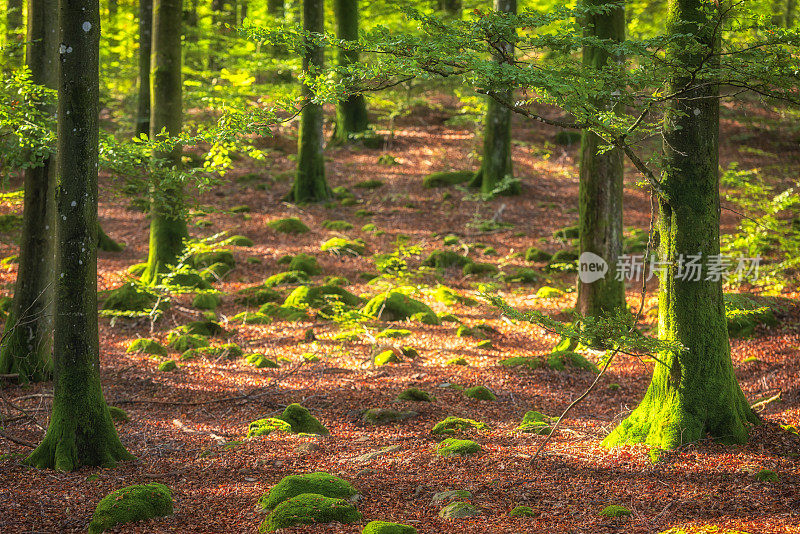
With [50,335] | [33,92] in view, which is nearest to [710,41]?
[33,92]

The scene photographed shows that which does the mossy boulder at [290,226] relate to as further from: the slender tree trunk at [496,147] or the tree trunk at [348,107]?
the tree trunk at [348,107]

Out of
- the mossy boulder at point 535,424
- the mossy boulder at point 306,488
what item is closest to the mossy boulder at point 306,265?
the mossy boulder at point 535,424

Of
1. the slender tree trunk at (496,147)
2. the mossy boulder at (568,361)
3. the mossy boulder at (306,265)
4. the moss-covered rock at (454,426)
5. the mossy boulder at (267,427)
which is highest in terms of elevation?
the slender tree trunk at (496,147)

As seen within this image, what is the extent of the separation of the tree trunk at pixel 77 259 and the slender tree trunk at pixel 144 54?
10.00m

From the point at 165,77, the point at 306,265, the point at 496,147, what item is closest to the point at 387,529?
the point at 306,265

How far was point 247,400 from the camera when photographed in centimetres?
746

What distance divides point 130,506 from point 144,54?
13633mm

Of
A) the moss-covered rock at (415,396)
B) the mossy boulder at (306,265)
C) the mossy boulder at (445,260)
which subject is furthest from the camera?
the mossy boulder at (445,260)

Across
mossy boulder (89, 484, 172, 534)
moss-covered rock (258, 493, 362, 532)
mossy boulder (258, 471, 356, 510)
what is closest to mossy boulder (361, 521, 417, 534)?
moss-covered rock (258, 493, 362, 532)

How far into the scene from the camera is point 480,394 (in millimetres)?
7648

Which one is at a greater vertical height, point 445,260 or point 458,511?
point 445,260

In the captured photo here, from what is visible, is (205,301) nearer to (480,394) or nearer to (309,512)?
(480,394)

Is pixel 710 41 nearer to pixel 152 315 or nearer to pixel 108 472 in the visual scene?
pixel 108 472

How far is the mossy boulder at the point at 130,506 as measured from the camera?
422 cm
